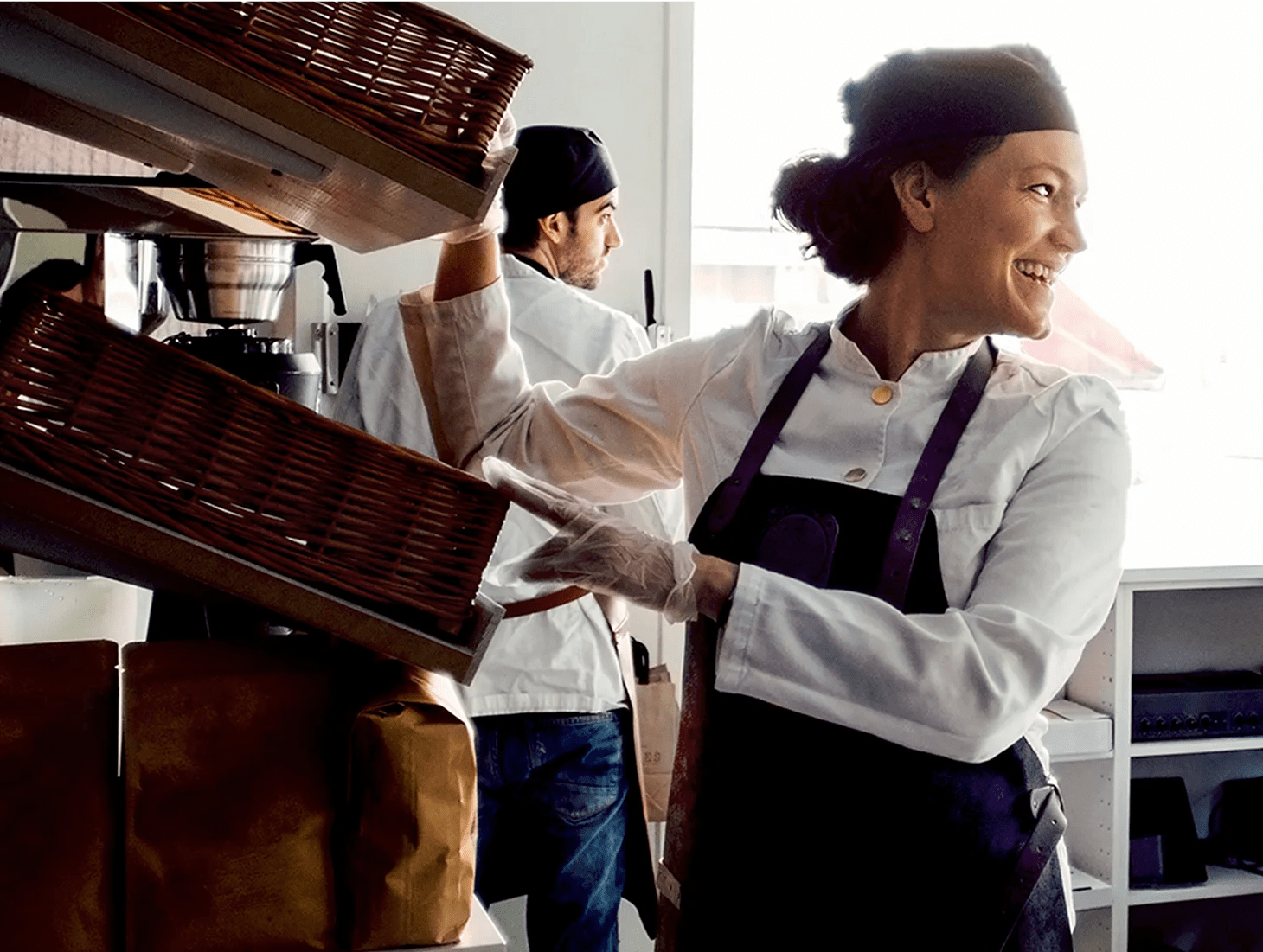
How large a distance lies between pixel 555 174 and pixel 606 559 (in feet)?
4.27

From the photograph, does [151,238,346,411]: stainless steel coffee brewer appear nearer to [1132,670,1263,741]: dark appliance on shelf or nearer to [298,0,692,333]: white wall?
[298,0,692,333]: white wall

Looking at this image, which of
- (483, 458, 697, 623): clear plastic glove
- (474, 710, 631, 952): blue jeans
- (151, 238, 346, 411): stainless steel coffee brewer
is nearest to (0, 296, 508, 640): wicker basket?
(483, 458, 697, 623): clear plastic glove

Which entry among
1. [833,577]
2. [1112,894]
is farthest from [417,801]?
[1112,894]

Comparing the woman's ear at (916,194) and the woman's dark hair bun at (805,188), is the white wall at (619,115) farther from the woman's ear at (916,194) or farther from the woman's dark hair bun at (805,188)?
the woman's ear at (916,194)

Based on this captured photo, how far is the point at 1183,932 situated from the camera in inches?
125

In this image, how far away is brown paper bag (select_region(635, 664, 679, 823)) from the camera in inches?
97.2

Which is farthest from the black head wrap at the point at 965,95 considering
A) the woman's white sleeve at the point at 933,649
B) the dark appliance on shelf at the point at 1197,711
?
the dark appliance on shelf at the point at 1197,711

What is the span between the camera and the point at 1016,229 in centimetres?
142

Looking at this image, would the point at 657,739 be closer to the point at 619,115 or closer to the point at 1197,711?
the point at 1197,711

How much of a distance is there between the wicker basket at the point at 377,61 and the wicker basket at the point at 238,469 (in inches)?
7.8

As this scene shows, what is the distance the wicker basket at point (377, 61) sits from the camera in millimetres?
773

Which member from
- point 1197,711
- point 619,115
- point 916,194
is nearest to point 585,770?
point 916,194

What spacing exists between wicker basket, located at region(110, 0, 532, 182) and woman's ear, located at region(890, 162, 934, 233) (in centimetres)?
70

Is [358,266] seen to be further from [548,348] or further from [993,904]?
[993,904]
